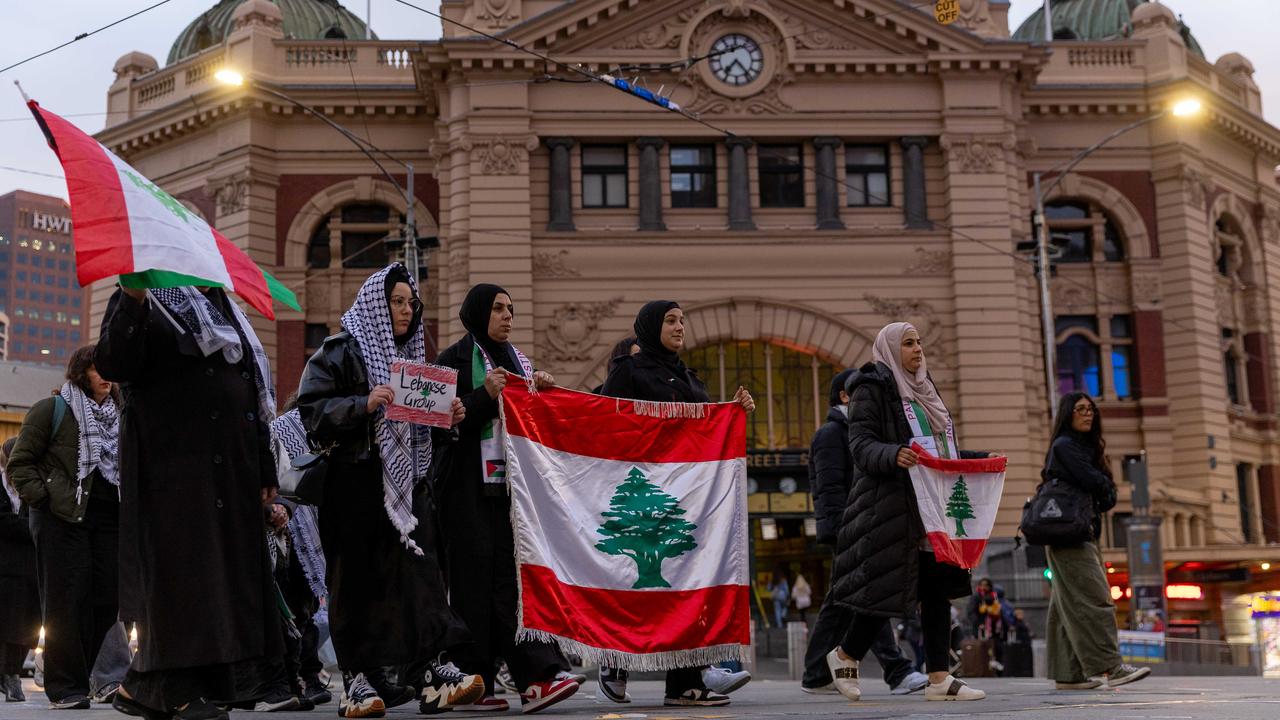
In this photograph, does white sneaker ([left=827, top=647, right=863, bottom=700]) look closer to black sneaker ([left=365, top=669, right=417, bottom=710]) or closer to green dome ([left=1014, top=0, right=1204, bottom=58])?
black sneaker ([left=365, top=669, right=417, bottom=710])

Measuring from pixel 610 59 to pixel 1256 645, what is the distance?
19584mm

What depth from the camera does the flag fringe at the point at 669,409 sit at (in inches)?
349

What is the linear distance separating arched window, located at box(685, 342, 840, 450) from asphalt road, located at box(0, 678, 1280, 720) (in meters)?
25.1

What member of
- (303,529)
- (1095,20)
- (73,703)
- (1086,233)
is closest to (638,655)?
(303,529)

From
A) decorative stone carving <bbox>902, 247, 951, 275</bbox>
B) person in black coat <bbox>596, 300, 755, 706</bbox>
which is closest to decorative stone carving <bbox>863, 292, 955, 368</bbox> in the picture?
decorative stone carving <bbox>902, 247, 951, 275</bbox>

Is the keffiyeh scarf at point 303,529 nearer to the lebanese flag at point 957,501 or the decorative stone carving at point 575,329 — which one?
the lebanese flag at point 957,501

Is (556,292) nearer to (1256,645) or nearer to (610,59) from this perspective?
(610,59)

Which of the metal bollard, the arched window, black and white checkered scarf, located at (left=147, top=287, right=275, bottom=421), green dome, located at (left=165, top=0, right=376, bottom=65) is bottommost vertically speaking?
the metal bollard

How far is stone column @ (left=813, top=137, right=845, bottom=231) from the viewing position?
1420 inches

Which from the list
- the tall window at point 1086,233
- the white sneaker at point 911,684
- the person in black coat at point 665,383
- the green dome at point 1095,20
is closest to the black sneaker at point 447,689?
the person in black coat at point 665,383

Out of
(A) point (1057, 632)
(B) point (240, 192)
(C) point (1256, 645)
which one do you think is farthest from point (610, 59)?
(A) point (1057, 632)

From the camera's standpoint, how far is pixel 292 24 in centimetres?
4622

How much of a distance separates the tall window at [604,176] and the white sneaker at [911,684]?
26322 mm

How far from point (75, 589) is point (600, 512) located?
10.7 feet
